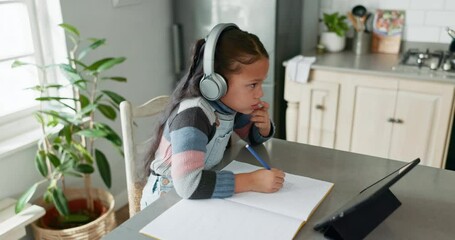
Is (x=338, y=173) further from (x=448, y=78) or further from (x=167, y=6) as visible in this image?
(x=167, y=6)

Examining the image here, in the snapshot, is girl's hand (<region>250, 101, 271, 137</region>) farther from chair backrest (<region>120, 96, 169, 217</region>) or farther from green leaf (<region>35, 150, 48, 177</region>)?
green leaf (<region>35, 150, 48, 177</region>)

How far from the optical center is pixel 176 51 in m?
2.77

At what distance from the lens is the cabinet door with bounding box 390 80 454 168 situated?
221cm

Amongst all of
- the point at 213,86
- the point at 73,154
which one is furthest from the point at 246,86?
the point at 73,154

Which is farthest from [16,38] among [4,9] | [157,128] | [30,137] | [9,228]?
[157,128]

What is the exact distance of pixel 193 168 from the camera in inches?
39.4

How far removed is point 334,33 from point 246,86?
176 cm

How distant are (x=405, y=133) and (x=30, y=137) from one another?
6.30 ft

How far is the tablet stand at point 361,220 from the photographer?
847 millimetres

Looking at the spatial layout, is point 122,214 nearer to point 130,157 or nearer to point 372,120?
point 130,157

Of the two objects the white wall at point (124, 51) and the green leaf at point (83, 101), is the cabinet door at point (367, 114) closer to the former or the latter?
the white wall at point (124, 51)

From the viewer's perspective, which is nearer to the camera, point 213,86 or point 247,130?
point 213,86

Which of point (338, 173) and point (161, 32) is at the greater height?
point (161, 32)

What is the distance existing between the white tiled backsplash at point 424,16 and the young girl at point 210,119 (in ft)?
5.90
